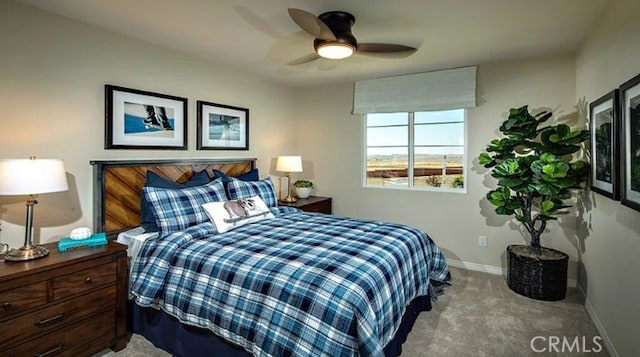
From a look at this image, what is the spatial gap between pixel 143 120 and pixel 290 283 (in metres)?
2.27

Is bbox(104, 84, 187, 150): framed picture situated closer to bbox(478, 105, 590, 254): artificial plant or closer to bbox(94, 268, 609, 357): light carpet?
bbox(94, 268, 609, 357): light carpet

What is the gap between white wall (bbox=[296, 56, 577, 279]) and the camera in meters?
3.45

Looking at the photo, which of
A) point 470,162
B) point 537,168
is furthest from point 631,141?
point 470,162

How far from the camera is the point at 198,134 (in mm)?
3566

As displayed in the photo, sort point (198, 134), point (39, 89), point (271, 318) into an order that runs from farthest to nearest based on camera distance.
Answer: point (198, 134) < point (39, 89) < point (271, 318)

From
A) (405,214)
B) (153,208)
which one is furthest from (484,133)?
(153,208)

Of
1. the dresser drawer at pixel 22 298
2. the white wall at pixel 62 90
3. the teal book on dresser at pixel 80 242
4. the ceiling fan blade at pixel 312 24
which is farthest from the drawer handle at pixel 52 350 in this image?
the ceiling fan blade at pixel 312 24

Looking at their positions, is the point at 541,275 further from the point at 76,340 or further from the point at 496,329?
the point at 76,340

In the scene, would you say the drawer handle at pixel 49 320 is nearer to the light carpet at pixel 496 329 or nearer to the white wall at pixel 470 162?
the light carpet at pixel 496 329

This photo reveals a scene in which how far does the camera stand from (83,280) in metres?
2.09

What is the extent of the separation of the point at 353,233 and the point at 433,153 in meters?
2.12

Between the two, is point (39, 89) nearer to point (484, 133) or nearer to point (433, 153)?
point (433, 153)

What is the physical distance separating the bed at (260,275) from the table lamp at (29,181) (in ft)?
2.00

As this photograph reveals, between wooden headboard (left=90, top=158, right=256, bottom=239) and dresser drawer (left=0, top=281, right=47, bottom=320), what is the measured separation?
0.89m
